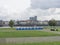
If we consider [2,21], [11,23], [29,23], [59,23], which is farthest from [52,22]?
[2,21]

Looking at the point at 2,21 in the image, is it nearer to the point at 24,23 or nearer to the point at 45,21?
the point at 24,23

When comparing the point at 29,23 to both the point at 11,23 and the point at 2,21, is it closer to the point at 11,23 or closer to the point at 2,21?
the point at 2,21

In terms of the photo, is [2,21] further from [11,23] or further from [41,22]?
[11,23]

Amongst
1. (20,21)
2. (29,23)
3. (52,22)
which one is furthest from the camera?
(20,21)

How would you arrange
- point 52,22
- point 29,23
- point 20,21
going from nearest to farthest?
point 52,22 → point 29,23 → point 20,21

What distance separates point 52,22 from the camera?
9825cm

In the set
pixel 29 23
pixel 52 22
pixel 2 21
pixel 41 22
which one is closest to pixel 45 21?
pixel 41 22

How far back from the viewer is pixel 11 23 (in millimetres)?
99500

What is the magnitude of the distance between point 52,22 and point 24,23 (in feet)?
168

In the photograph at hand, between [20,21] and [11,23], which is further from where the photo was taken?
[20,21]

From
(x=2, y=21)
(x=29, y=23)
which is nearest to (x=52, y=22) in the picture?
(x=29, y=23)

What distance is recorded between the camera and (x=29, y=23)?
142m

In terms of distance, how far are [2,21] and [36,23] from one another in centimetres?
3212

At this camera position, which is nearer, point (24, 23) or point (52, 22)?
point (52, 22)
